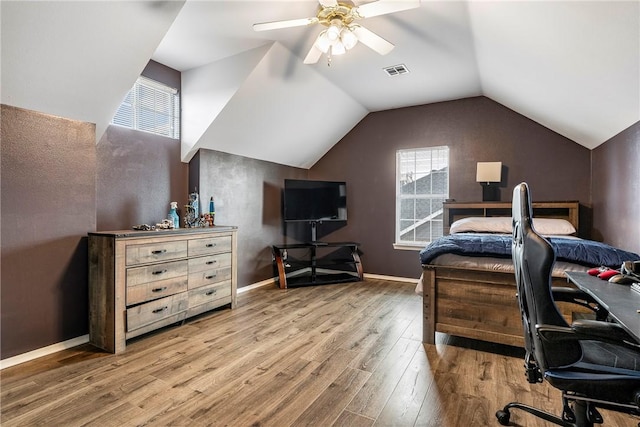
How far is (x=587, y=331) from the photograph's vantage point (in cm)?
115

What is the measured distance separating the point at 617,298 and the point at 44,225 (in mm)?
3572

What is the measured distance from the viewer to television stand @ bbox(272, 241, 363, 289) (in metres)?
4.71

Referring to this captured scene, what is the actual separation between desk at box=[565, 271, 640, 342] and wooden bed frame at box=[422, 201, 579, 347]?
2.05 feet

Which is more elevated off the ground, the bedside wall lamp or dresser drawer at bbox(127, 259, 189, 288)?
the bedside wall lamp

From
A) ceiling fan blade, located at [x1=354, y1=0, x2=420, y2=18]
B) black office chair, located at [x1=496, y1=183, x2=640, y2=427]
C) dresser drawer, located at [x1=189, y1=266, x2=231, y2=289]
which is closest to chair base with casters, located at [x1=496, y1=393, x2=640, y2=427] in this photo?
black office chair, located at [x1=496, y1=183, x2=640, y2=427]

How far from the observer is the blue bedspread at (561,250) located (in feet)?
7.04

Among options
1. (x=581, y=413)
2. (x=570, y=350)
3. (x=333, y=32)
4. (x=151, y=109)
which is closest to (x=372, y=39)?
(x=333, y=32)

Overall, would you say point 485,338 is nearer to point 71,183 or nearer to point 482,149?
point 482,149

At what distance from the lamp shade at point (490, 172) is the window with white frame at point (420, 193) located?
0.64 metres

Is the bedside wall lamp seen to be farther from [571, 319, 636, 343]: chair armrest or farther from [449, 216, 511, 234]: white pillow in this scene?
[571, 319, 636, 343]: chair armrest

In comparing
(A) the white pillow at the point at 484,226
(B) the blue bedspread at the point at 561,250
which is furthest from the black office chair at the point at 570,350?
(A) the white pillow at the point at 484,226

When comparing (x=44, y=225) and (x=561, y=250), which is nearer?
(x=561, y=250)

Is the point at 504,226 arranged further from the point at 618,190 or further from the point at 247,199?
the point at 247,199

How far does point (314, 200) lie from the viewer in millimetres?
5027
